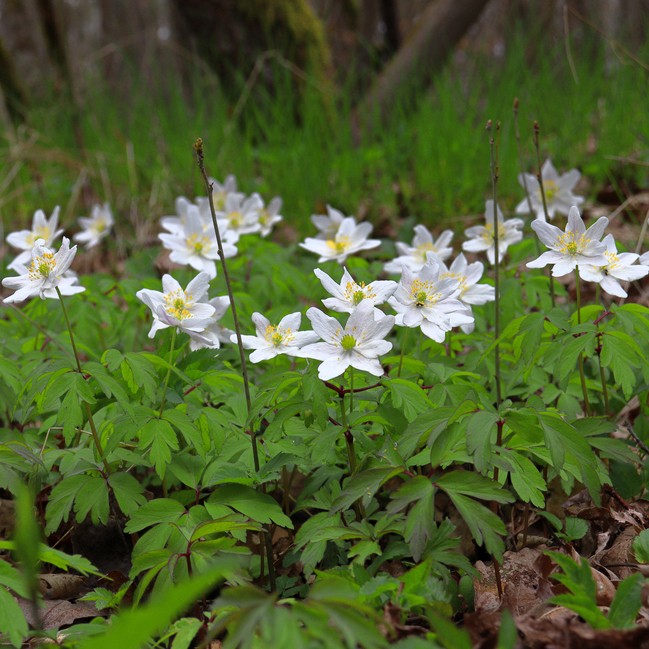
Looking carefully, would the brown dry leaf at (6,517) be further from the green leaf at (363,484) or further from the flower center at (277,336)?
the green leaf at (363,484)

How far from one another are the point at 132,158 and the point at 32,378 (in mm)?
3374

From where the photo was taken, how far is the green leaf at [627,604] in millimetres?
1262

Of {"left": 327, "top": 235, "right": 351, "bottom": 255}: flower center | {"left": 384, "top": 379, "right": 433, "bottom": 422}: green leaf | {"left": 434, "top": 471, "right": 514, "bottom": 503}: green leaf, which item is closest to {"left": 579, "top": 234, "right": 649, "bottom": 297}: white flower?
{"left": 384, "top": 379, "right": 433, "bottom": 422}: green leaf

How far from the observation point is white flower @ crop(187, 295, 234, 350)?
6.48 feet

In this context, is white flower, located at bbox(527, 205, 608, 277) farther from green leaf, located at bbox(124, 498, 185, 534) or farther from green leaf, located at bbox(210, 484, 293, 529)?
green leaf, located at bbox(124, 498, 185, 534)

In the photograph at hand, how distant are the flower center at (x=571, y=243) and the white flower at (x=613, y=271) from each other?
0.05 meters

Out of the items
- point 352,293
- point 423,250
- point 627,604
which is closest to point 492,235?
point 423,250

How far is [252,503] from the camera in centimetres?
166

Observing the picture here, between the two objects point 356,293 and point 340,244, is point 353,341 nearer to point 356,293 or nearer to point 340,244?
point 356,293

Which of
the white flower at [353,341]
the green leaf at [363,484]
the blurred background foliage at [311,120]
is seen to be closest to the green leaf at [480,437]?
the green leaf at [363,484]

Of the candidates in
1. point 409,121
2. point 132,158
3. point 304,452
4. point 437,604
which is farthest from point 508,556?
point 132,158

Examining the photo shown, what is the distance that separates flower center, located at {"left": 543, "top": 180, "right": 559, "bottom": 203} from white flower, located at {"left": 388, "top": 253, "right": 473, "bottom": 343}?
Result: 1.45 metres

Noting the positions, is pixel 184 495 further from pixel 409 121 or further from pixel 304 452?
pixel 409 121

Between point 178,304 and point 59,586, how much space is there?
910mm
